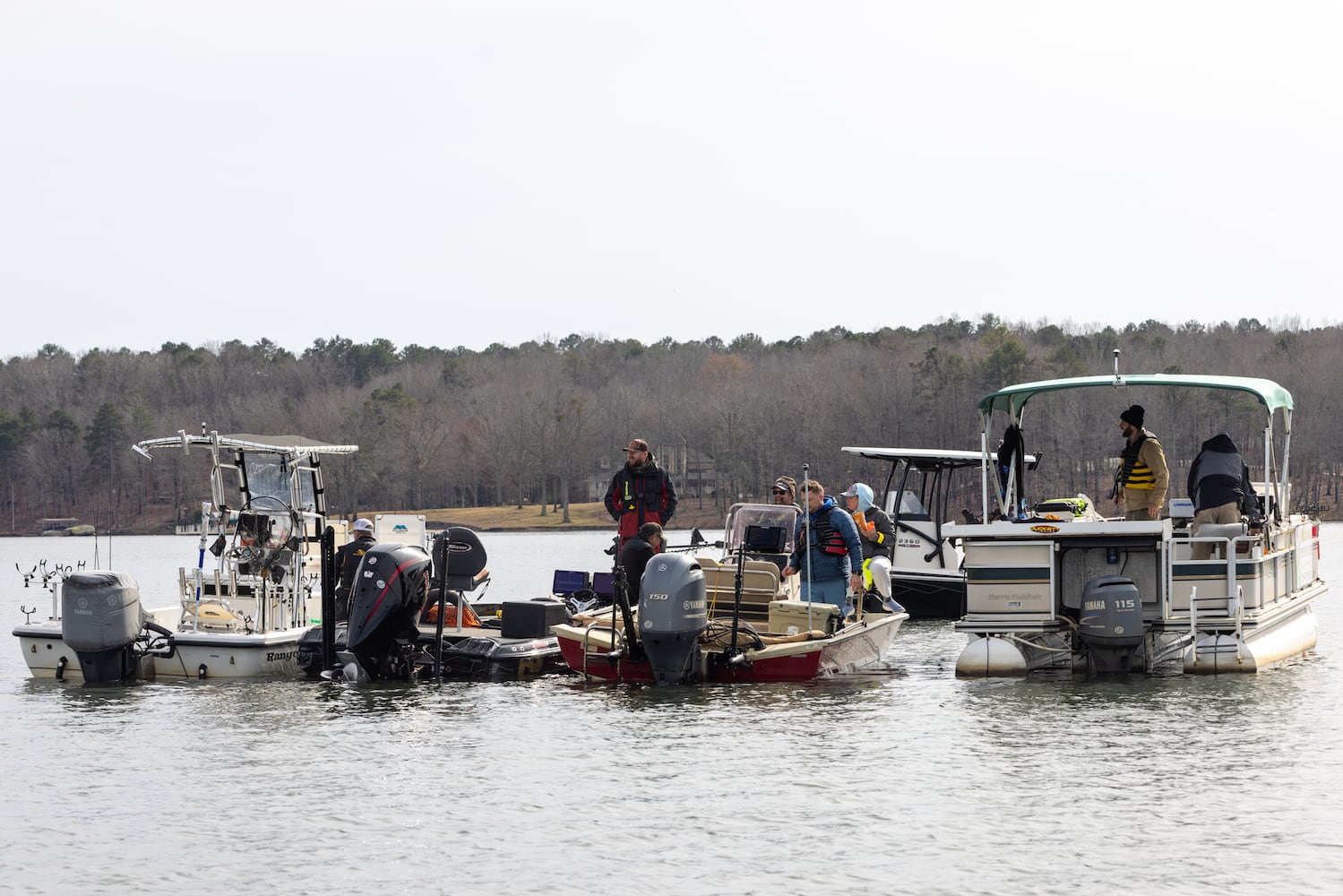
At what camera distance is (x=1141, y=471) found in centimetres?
1694

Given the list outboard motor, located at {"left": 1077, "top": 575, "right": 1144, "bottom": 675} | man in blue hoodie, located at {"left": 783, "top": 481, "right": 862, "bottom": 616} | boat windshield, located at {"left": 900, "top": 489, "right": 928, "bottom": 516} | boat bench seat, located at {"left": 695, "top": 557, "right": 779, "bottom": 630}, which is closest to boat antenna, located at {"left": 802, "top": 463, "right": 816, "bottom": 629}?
man in blue hoodie, located at {"left": 783, "top": 481, "right": 862, "bottom": 616}

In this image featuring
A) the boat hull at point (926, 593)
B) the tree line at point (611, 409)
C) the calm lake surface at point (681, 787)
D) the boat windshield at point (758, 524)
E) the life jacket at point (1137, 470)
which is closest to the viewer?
the calm lake surface at point (681, 787)

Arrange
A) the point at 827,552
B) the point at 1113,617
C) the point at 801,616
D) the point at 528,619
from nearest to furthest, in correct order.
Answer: the point at 1113,617 < the point at 801,616 < the point at 827,552 < the point at 528,619

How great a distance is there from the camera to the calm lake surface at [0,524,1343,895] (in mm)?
9844

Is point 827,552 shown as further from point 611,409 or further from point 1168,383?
point 611,409

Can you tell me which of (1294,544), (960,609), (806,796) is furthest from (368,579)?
(960,609)

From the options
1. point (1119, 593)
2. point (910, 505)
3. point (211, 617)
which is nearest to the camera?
point (1119, 593)

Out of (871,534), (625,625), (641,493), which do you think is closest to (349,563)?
(641,493)

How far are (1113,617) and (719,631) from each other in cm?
381

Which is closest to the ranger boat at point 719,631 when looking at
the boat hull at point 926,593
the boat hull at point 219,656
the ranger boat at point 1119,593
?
the ranger boat at point 1119,593

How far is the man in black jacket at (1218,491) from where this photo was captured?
16266 mm

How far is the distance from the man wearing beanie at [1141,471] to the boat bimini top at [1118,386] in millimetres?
475

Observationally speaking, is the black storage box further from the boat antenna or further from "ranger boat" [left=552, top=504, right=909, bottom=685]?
the boat antenna

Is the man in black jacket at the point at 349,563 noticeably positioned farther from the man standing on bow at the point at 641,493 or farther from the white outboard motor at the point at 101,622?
the man standing on bow at the point at 641,493
